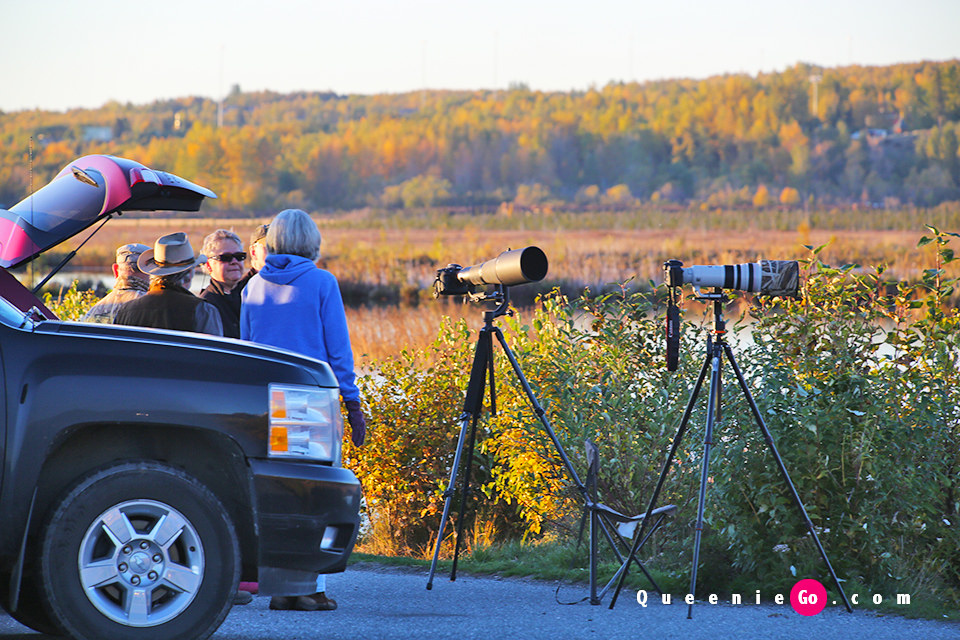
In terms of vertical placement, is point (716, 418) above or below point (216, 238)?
below

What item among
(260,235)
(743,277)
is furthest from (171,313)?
(743,277)

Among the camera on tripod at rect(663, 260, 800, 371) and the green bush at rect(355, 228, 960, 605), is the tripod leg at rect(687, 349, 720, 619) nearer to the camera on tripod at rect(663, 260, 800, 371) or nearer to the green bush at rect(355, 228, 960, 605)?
the camera on tripod at rect(663, 260, 800, 371)

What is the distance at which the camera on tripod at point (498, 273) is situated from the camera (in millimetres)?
5883

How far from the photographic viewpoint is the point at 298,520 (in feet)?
14.7

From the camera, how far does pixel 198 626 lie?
4.28 m

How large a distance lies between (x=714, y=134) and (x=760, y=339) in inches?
3926

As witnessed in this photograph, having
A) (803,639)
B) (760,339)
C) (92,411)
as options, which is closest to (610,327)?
(760,339)

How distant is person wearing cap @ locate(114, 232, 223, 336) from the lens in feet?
19.1

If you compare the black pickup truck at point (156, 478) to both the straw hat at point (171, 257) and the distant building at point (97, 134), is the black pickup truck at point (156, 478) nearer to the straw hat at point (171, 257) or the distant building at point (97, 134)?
the straw hat at point (171, 257)

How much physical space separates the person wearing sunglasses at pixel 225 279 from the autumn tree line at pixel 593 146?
7112 cm

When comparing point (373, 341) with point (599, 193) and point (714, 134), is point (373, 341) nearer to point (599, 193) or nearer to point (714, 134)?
point (599, 193)

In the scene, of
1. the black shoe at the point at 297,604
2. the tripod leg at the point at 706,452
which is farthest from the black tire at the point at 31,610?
the tripod leg at the point at 706,452

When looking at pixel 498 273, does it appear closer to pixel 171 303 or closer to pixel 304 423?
pixel 171 303

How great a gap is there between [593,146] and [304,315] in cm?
9558
